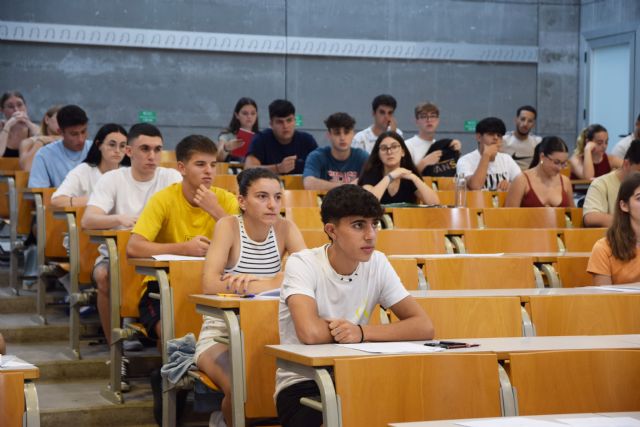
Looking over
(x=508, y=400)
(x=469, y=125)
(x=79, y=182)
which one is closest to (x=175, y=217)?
(x=79, y=182)

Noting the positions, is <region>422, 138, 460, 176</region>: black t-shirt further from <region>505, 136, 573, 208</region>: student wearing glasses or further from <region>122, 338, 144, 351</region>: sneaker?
<region>122, 338, 144, 351</region>: sneaker

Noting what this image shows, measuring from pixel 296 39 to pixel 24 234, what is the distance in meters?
4.97

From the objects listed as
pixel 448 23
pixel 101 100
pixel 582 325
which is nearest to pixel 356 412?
pixel 582 325

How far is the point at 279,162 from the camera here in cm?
812

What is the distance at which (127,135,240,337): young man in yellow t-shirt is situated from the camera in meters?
4.70

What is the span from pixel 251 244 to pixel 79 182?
6.66ft

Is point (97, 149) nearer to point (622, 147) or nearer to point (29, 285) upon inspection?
Answer: point (29, 285)

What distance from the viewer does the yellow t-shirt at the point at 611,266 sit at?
464 centimetres

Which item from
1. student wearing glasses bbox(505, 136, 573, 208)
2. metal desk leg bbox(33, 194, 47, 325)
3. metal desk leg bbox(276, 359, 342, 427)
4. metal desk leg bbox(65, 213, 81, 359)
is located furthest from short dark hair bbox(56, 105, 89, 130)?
metal desk leg bbox(276, 359, 342, 427)

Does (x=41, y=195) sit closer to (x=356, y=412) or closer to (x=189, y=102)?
(x=356, y=412)

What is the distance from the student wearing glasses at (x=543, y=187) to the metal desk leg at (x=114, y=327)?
311 cm

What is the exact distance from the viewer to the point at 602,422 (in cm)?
234

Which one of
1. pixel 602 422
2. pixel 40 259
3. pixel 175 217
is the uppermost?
pixel 175 217

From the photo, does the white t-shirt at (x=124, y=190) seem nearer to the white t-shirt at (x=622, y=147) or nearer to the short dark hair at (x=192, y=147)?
the short dark hair at (x=192, y=147)
